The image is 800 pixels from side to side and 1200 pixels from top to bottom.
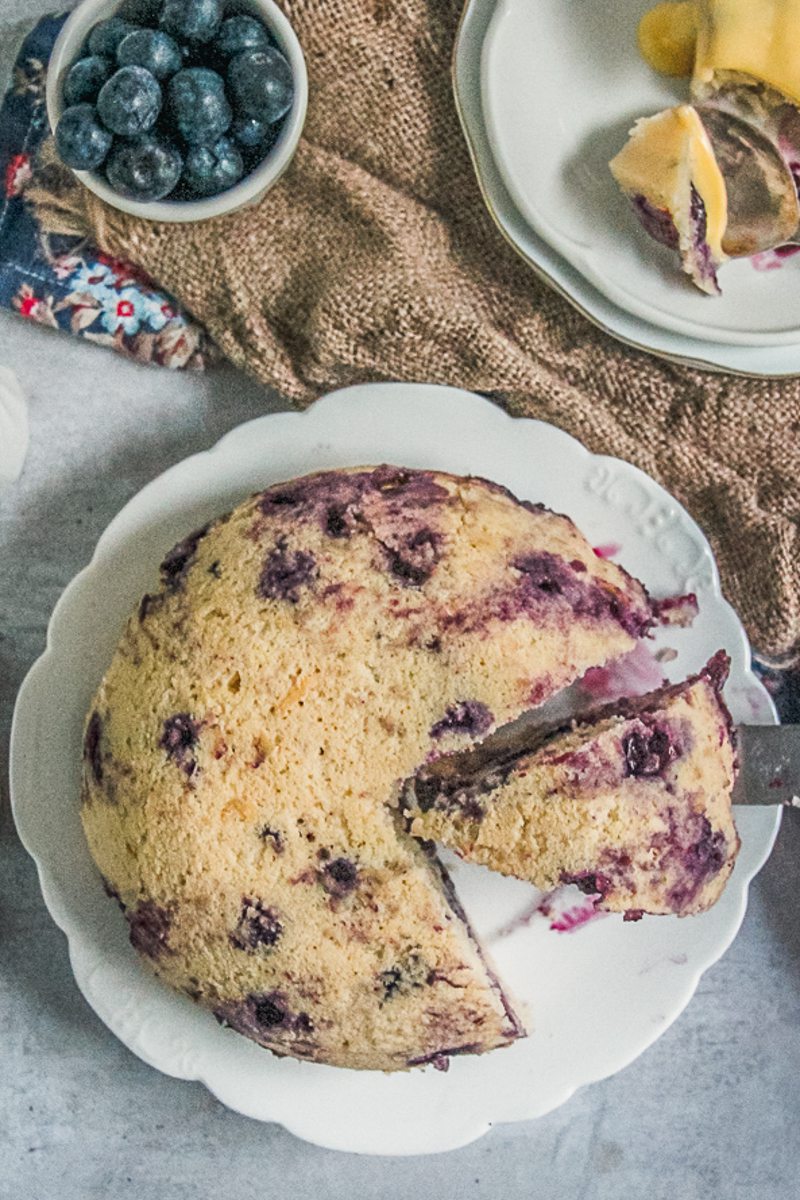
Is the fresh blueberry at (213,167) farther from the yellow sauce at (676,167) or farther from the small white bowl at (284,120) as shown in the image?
the yellow sauce at (676,167)

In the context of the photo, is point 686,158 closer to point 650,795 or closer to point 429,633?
point 429,633

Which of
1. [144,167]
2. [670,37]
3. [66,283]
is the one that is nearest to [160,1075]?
[66,283]

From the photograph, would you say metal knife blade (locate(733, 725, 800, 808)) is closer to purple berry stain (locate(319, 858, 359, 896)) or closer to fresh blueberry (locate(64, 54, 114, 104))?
purple berry stain (locate(319, 858, 359, 896))

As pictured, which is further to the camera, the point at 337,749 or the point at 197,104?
the point at 197,104

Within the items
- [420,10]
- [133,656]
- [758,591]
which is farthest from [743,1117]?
[420,10]

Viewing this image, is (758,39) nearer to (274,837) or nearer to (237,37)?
(237,37)

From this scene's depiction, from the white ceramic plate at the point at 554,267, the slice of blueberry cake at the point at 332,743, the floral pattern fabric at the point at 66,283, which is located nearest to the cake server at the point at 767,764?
the slice of blueberry cake at the point at 332,743
